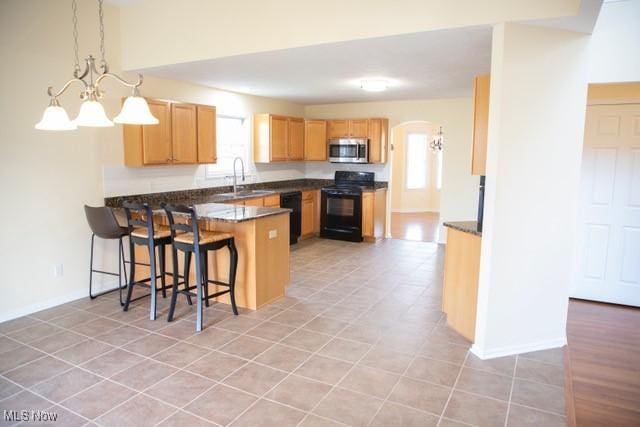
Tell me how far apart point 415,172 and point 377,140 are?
13.7 ft

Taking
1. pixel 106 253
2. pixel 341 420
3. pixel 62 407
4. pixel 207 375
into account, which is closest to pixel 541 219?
pixel 341 420

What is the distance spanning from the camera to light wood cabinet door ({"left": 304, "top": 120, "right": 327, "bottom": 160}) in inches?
307

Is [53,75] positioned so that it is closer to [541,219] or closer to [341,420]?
[341,420]

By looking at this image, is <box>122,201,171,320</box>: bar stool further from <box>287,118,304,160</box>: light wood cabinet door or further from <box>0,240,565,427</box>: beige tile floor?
<box>287,118,304,160</box>: light wood cabinet door

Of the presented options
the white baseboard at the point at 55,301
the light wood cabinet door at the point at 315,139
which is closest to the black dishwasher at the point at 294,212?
the light wood cabinet door at the point at 315,139

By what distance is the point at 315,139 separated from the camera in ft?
25.7

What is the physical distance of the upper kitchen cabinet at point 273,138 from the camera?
22.6 ft

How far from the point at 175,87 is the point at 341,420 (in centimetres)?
444

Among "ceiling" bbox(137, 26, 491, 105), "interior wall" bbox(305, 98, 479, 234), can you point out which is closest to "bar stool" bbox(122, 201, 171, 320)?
"ceiling" bbox(137, 26, 491, 105)

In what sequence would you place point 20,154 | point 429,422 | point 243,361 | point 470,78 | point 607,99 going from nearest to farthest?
point 429,422 → point 243,361 → point 20,154 → point 607,99 → point 470,78

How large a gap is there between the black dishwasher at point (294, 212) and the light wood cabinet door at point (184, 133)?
6.13 feet

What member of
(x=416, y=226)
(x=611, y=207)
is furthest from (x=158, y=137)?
(x=416, y=226)

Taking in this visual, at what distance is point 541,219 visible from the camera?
3.20 metres

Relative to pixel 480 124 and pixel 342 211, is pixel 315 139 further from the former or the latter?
pixel 480 124
